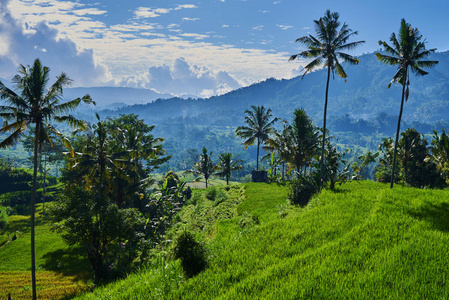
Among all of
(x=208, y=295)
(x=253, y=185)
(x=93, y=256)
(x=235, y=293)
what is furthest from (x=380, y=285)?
(x=253, y=185)

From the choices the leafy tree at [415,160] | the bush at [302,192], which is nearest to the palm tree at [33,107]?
the bush at [302,192]

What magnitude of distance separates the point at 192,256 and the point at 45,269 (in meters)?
26.5

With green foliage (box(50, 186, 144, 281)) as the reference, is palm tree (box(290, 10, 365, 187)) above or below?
above

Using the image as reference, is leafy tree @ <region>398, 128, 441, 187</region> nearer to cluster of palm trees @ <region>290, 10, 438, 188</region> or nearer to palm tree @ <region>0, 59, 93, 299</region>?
cluster of palm trees @ <region>290, 10, 438, 188</region>

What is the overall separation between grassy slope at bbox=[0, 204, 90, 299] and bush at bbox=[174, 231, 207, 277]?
551 inches

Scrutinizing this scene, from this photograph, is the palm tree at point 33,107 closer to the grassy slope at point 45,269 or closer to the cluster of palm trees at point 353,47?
the grassy slope at point 45,269

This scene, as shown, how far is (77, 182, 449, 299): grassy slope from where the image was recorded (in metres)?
7.64

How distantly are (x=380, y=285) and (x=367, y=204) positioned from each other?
9.25 m

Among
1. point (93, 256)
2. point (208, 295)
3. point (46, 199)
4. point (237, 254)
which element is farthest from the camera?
point (46, 199)

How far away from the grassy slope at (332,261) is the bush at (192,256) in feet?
1.36

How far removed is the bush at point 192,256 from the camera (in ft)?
34.2

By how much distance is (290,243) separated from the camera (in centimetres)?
1166

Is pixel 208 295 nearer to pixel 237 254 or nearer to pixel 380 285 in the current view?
pixel 237 254

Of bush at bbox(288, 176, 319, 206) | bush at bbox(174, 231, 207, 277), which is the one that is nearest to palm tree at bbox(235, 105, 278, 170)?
bush at bbox(288, 176, 319, 206)
